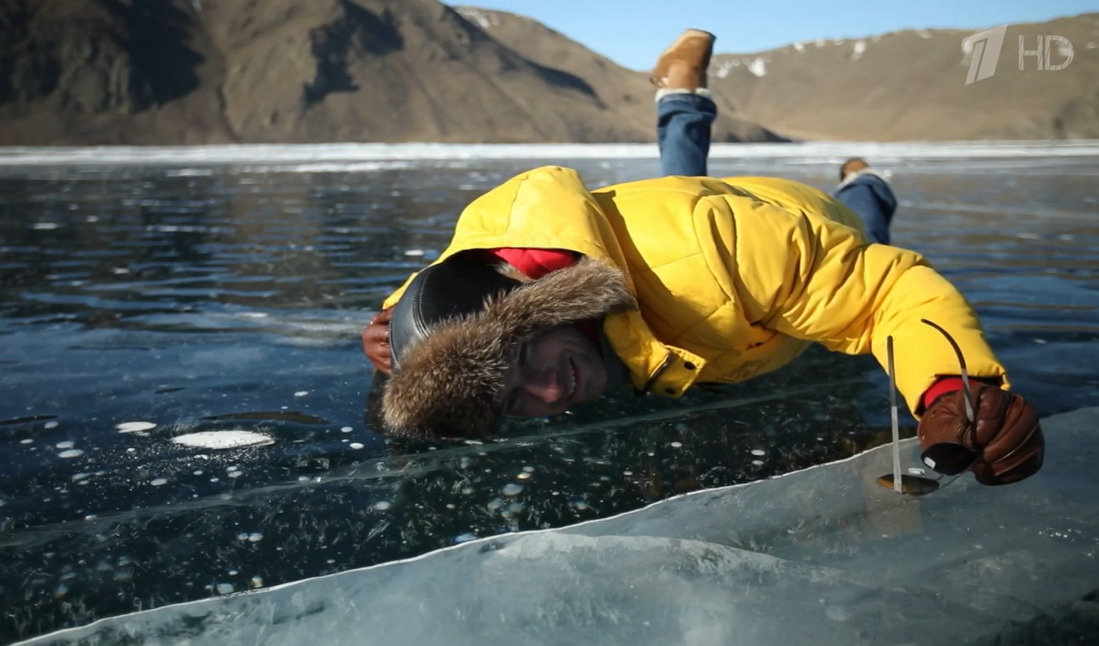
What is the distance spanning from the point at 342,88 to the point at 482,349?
73442 millimetres

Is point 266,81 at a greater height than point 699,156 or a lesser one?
greater

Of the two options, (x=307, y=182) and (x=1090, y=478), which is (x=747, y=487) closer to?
(x=1090, y=478)

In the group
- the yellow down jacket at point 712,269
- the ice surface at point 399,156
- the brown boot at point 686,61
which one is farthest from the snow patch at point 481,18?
the yellow down jacket at point 712,269

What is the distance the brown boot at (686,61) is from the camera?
3.57 metres

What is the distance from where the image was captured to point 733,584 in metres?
1.27

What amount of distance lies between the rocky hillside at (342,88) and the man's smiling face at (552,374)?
62482mm

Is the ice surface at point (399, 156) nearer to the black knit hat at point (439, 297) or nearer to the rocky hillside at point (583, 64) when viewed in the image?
the black knit hat at point (439, 297)

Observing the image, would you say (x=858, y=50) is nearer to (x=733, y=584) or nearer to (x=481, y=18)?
(x=481, y=18)

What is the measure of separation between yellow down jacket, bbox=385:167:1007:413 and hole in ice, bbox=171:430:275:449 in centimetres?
61

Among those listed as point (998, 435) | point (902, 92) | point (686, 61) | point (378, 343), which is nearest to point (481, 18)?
point (902, 92)

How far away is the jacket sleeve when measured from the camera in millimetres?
1700

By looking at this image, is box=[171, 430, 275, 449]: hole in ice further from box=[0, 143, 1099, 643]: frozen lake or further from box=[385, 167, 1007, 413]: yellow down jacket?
box=[385, 167, 1007, 413]: yellow down jacket

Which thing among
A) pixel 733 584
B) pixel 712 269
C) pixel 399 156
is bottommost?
pixel 733 584

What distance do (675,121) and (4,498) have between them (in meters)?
2.78
